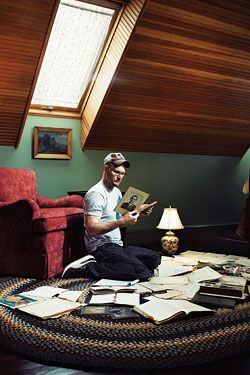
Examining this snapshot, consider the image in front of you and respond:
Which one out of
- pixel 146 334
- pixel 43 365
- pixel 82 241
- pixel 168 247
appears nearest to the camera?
pixel 43 365

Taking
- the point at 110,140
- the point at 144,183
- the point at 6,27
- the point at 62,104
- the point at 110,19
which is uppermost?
the point at 110,19

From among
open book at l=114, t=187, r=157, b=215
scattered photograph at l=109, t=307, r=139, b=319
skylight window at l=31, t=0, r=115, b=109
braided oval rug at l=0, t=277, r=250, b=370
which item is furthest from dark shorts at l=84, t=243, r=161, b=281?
skylight window at l=31, t=0, r=115, b=109

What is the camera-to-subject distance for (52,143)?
5641mm

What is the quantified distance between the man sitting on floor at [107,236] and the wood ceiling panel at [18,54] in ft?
5.93

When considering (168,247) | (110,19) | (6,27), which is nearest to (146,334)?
(168,247)

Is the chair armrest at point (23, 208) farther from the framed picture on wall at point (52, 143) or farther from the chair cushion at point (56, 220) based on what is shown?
the framed picture on wall at point (52, 143)

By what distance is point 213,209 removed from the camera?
742 centimetres

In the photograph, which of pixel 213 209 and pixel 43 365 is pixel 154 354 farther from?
pixel 213 209

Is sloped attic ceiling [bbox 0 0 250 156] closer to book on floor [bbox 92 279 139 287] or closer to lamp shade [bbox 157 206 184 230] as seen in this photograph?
lamp shade [bbox 157 206 184 230]

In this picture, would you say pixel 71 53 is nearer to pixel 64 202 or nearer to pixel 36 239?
pixel 64 202

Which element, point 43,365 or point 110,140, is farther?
point 110,140

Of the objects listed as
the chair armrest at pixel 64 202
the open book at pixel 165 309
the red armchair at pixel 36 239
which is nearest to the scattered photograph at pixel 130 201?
the red armchair at pixel 36 239

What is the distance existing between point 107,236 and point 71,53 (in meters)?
2.73

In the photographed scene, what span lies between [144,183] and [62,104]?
5.52ft
